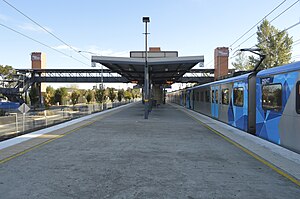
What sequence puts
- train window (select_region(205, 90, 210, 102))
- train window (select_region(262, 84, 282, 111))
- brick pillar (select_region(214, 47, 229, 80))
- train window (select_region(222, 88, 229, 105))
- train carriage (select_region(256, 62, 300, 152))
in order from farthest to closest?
brick pillar (select_region(214, 47, 229, 80)) < train window (select_region(205, 90, 210, 102)) < train window (select_region(222, 88, 229, 105)) < train window (select_region(262, 84, 282, 111)) < train carriage (select_region(256, 62, 300, 152))

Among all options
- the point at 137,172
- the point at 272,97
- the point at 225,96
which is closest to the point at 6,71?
the point at 225,96

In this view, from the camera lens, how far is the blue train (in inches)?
271

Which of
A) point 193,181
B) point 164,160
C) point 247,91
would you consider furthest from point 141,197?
point 247,91

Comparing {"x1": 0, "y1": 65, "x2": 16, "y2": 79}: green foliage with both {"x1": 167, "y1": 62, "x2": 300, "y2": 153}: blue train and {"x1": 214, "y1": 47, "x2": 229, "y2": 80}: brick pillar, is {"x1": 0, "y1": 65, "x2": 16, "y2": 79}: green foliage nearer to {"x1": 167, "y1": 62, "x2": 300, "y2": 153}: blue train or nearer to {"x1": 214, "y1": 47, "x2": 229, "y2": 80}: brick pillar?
{"x1": 167, "y1": 62, "x2": 300, "y2": 153}: blue train

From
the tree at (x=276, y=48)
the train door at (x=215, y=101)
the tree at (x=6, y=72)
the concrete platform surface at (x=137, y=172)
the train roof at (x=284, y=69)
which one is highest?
the tree at (x=276, y=48)

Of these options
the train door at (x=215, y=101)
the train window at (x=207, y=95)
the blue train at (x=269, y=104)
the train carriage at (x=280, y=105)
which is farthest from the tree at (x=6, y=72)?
the train carriage at (x=280, y=105)

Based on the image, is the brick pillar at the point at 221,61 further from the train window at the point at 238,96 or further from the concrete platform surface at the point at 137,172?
the concrete platform surface at the point at 137,172

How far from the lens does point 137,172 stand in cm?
540

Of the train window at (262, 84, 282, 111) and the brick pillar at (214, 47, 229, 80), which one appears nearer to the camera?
the train window at (262, 84, 282, 111)

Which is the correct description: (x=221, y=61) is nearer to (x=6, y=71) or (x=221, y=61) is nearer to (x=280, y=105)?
(x=6, y=71)

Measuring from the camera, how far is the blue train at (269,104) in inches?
271

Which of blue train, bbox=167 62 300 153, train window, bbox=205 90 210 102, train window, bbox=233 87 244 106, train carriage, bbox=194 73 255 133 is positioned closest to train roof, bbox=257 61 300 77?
blue train, bbox=167 62 300 153

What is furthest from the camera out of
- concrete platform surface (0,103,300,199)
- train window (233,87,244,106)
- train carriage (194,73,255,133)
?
train window (233,87,244,106)

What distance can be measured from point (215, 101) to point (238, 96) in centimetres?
502
